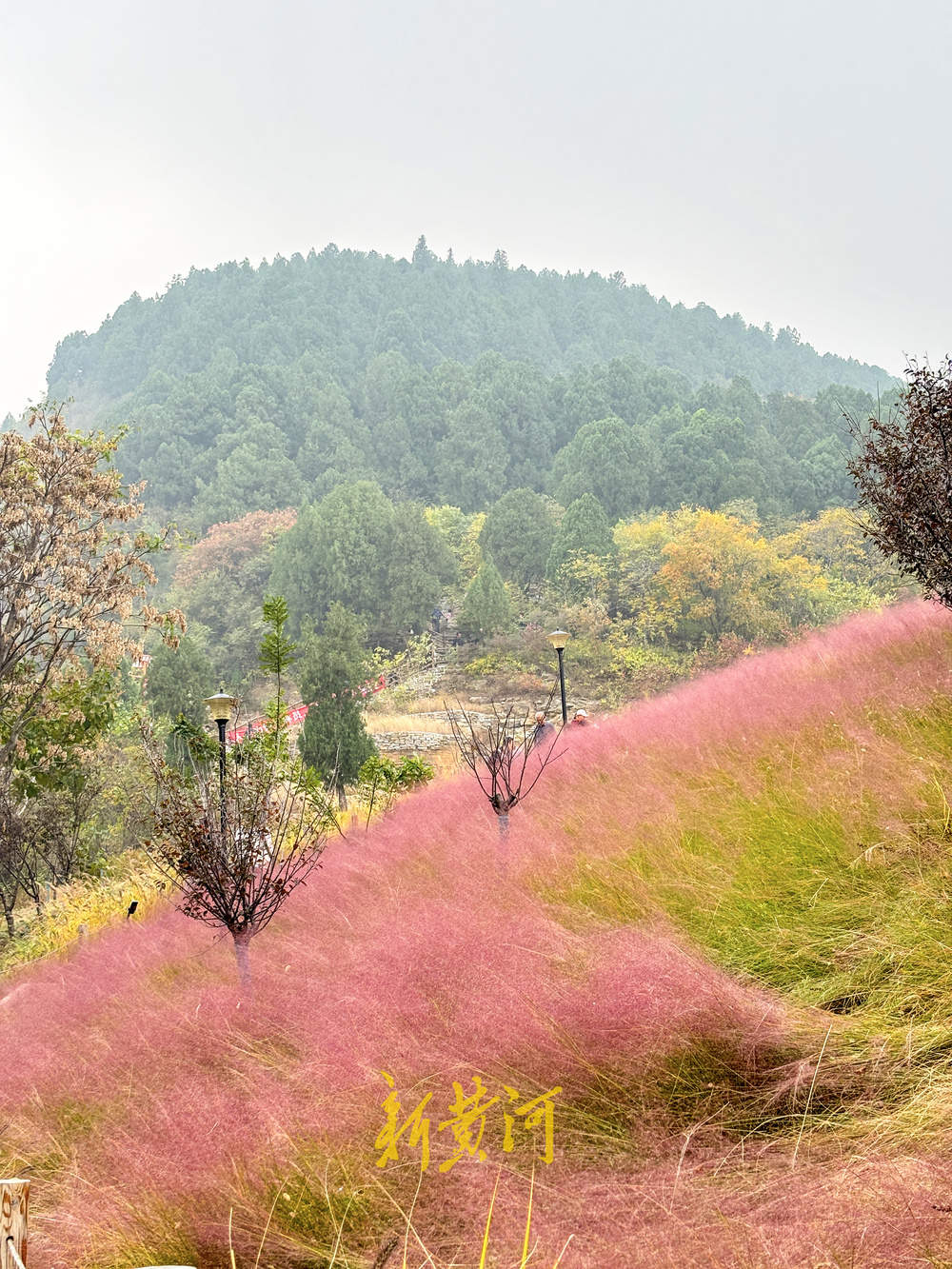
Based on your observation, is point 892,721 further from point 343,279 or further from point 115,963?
point 343,279

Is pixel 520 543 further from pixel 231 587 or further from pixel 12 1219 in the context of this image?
pixel 12 1219

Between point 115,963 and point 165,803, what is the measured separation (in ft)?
4.36

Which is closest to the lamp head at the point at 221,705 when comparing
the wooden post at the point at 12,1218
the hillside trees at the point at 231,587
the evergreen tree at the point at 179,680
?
the wooden post at the point at 12,1218

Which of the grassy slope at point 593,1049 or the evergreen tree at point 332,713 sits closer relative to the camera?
the grassy slope at point 593,1049

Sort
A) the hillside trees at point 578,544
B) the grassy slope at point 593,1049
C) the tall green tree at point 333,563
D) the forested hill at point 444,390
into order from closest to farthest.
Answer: the grassy slope at point 593,1049 → the hillside trees at point 578,544 → the tall green tree at point 333,563 → the forested hill at point 444,390

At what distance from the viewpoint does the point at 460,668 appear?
3494 centimetres

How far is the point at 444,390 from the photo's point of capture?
71.9 metres

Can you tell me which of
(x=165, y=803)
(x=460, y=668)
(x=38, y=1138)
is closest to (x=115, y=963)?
(x=165, y=803)

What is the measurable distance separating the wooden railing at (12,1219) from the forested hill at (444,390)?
12347 mm

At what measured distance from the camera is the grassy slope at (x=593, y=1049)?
231 cm

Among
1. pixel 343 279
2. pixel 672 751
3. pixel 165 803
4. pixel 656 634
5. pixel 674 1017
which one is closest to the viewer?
pixel 674 1017

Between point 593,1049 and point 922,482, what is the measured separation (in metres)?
4.26

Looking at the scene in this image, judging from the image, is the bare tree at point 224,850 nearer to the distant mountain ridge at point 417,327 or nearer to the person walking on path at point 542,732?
the person walking on path at point 542,732

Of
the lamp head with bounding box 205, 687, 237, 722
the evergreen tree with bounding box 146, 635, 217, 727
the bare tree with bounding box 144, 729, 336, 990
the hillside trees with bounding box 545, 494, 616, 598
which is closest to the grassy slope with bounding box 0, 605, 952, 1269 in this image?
the bare tree with bounding box 144, 729, 336, 990
